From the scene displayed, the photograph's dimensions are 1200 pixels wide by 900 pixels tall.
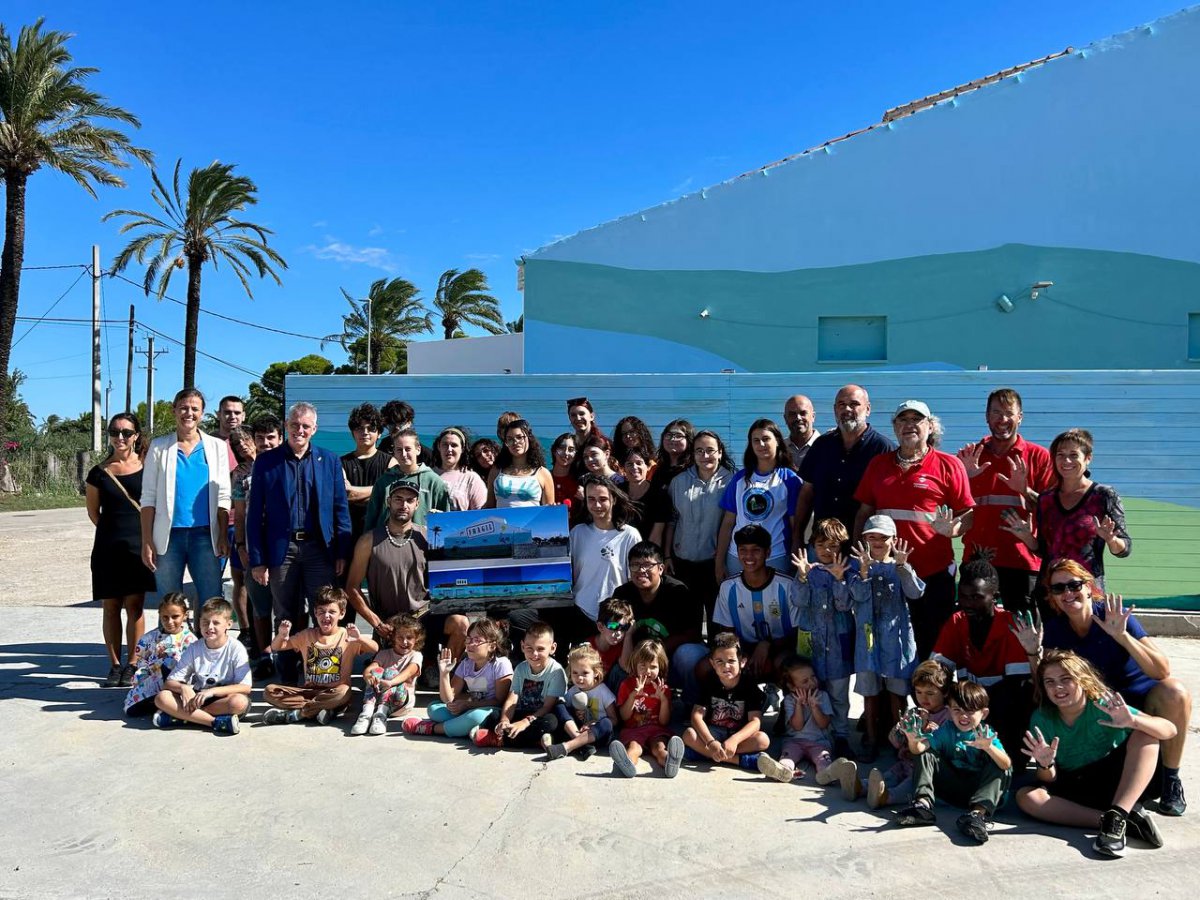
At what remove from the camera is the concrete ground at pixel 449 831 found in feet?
10.6

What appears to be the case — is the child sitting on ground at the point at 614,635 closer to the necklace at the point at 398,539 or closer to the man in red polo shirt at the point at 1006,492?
the necklace at the point at 398,539

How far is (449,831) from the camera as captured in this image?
3.69m

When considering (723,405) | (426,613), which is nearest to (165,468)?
(426,613)

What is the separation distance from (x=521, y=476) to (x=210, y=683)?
238 centimetres

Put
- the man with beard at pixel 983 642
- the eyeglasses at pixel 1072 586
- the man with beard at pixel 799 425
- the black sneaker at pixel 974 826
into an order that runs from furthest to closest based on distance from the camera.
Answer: the man with beard at pixel 799 425 → the man with beard at pixel 983 642 → the eyeglasses at pixel 1072 586 → the black sneaker at pixel 974 826

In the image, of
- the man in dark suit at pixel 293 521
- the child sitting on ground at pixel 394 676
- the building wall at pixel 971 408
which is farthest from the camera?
the building wall at pixel 971 408

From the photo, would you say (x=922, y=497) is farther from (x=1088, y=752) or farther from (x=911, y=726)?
(x=1088, y=752)

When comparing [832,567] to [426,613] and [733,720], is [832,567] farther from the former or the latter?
[426,613]

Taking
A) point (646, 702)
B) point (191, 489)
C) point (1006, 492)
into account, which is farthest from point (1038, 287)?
point (191, 489)

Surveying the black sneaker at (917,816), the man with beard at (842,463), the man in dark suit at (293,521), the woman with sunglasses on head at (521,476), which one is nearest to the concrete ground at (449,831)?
the black sneaker at (917,816)

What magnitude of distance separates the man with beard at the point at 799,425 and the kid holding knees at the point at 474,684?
7.80ft

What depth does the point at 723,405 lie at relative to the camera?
8.48 m

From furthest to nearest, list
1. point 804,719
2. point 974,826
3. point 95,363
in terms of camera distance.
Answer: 1. point 95,363
2. point 804,719
3. point 974,826

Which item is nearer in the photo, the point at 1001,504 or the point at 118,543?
the point at 1001,504
